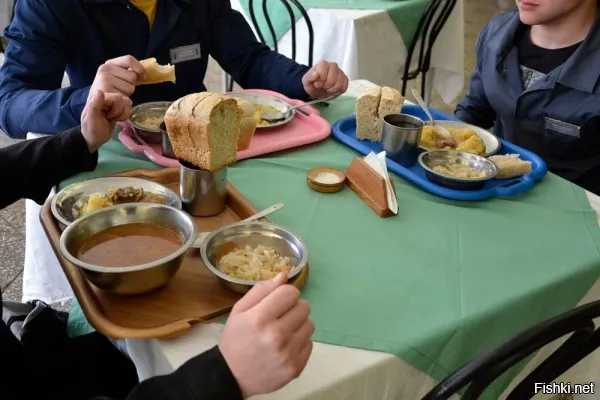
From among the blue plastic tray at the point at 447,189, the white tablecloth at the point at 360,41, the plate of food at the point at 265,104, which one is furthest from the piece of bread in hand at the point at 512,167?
the white tablecloth at the point at 360,41

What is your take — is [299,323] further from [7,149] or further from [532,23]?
[532,23]

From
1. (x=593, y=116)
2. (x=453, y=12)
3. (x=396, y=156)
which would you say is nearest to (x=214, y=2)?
(x=396, y=156)

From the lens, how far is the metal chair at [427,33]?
264 centimetres

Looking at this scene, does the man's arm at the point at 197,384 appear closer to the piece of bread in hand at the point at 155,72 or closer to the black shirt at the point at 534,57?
the piece of bread in hand at the point at 155,72

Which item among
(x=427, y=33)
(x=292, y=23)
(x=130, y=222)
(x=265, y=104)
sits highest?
(x=130, y=222)

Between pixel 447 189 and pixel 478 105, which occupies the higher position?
pixel 447 189

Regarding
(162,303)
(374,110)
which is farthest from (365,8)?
(162,303)

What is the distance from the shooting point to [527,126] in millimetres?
1660

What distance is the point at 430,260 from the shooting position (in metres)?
0.94

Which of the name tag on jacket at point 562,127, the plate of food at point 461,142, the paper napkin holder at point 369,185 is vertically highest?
the paper napkin holder at point 369,185

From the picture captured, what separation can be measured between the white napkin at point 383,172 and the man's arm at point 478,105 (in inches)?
31.6

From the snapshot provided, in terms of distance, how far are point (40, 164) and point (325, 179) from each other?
55 centimetres

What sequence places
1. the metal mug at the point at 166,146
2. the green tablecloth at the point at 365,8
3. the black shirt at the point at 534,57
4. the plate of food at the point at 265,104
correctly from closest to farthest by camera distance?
the metal mug at the point at 166,146
the plate of food at the point at 265,104
the black shirt at the point at 534,57
the green tablecloth at the point at 365,8

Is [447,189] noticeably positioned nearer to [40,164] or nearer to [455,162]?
[455,162]
